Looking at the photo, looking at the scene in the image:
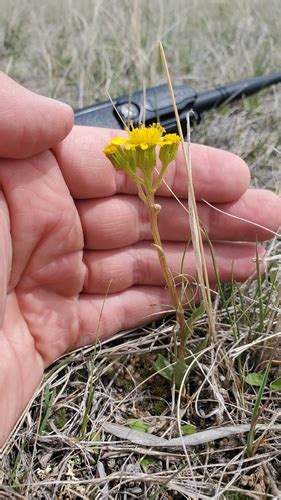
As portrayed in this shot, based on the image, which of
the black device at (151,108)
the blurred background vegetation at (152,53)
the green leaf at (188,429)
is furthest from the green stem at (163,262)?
the blurred background vegetation at (152,53)

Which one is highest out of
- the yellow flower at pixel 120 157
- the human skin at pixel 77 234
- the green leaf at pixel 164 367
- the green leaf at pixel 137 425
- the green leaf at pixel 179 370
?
the yellow flower at pixel 120 157

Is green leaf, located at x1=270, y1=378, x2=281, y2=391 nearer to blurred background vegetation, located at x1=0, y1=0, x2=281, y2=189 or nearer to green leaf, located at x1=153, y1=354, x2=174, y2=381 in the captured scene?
green leaf, located at x1=153, y1=354, x2=174, y2=381

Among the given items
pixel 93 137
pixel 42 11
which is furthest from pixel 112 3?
pixel 93 137

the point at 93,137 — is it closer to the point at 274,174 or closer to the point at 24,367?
the point at 24,367

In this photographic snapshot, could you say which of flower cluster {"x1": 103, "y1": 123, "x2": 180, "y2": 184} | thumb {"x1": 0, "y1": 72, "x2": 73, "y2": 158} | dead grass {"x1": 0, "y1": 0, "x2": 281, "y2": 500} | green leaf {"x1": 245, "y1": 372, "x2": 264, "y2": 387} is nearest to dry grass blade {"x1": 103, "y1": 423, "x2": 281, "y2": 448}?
dead grass {"x1": 0, "y1": 0, "x2": 281, "y2": 500}

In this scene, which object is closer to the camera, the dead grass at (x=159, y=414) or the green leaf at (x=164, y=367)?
the dead grass at (x=159, y=414)

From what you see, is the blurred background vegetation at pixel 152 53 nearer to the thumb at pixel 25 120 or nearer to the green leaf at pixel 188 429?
the thumb at pixel 25 120

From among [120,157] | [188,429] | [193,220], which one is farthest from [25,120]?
[188,429]
